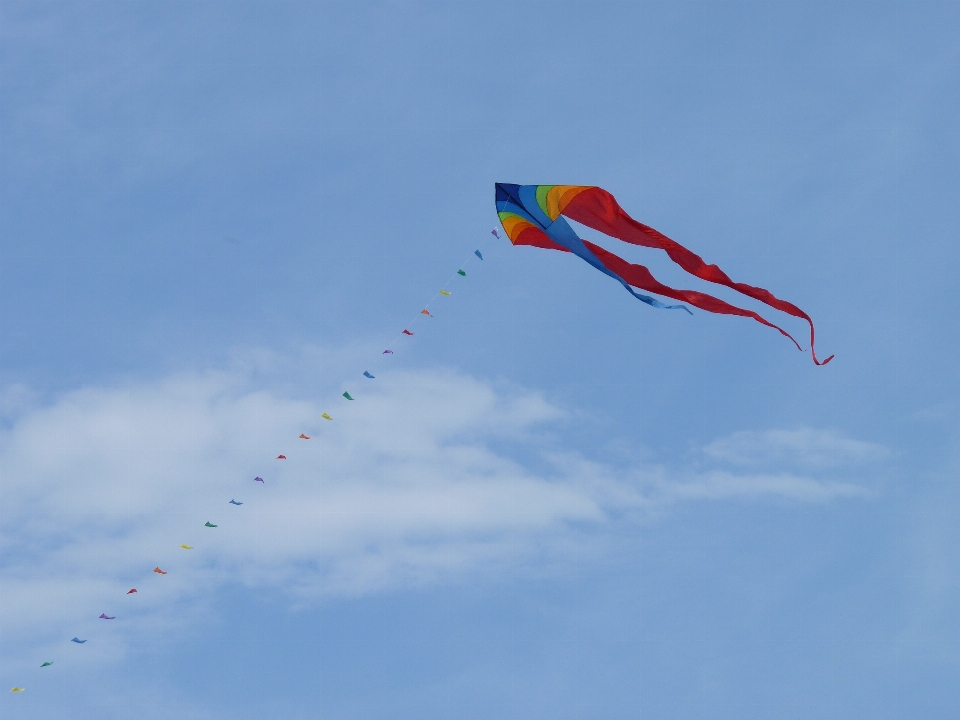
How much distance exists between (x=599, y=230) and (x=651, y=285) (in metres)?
3.42

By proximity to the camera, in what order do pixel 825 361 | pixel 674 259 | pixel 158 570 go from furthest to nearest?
pixel 674 259 → pixel 158 570 → pixel 825 361

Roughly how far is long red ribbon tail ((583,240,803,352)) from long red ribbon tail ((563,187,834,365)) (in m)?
0.33

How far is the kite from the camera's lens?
39.7 m

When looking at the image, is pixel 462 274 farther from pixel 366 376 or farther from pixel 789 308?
pixel 789 308

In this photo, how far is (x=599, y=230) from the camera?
139 feet

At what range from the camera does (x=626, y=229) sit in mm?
41875

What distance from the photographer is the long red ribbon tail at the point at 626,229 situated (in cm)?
3988

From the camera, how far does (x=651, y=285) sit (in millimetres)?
40188

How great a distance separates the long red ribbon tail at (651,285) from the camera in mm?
39625

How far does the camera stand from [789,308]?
38469 mm

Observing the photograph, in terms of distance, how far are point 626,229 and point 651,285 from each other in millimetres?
2735

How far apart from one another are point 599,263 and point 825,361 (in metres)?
9.82

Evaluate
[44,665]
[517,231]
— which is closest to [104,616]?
[44,665]

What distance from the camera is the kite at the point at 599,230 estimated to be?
39688mm
